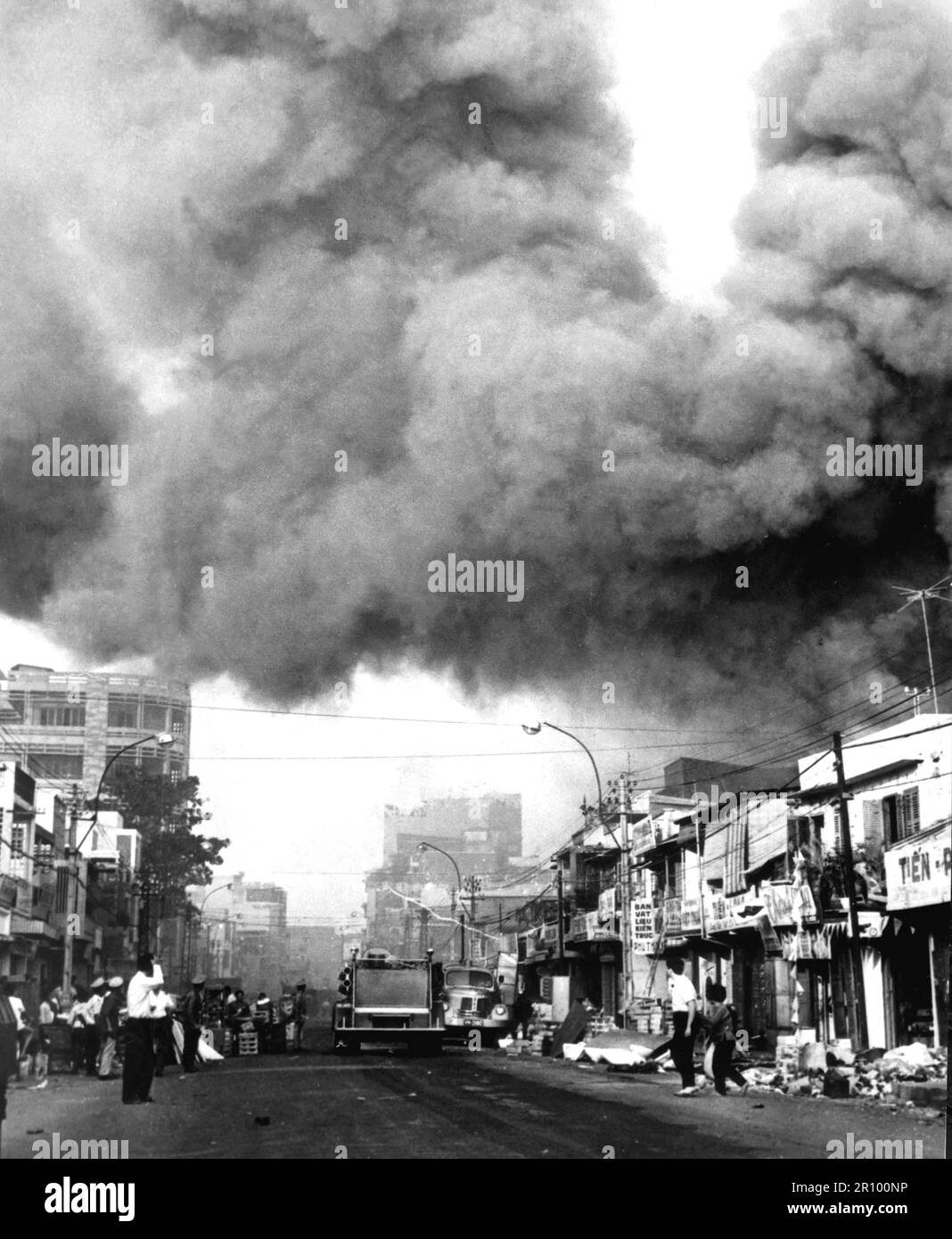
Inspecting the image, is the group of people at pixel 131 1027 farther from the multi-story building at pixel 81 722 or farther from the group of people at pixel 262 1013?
the multi-story building at pixel 81 722

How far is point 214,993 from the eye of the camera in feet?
136

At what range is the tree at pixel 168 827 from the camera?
5169 cm

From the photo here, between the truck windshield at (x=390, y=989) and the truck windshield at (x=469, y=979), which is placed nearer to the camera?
the truck windshield at (x=390, y=989)

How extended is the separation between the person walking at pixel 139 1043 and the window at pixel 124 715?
96.9 ft

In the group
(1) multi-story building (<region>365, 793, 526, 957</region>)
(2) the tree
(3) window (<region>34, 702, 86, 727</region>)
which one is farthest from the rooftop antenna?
(1) multi-story building (<region>365, 793, 526, 957</region>)

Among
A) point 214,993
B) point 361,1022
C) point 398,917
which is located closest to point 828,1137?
point 361,1022

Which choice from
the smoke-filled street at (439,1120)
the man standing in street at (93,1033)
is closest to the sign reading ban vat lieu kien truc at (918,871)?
the smoke-filled street at (439,1120)

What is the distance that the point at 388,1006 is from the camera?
2805cm

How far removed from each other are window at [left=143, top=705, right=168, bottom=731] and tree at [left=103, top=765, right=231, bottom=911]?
635 cm

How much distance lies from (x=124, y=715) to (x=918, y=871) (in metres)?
27.4

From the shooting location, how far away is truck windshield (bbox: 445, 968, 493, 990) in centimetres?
4231

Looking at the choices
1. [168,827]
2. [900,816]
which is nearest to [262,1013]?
[900,816]
